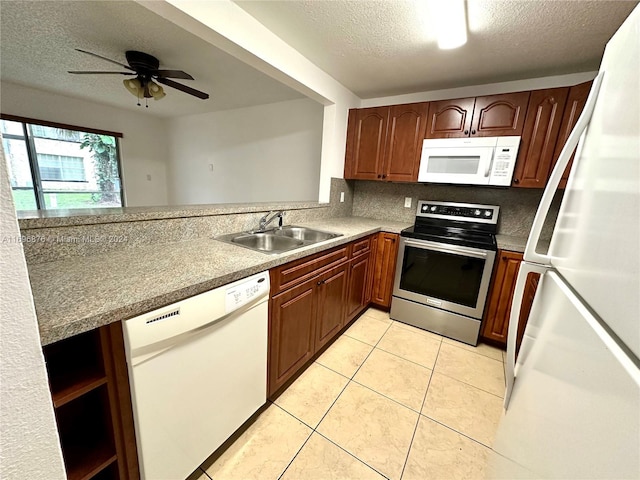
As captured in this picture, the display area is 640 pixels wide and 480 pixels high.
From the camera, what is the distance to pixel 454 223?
2.59 m

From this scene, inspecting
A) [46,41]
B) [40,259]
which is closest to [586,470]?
[40,259]

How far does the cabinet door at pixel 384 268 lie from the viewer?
2.52m

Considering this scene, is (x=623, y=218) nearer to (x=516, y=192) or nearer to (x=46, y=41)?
(x=516, y=192)

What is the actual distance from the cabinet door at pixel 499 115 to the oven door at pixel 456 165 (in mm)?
163

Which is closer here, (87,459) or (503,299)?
(87,459)

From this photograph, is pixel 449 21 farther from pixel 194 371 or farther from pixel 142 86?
pixel 142 86

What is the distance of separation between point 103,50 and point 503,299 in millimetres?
4222

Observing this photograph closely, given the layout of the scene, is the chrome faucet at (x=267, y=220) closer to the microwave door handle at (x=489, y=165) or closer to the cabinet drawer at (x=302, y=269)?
the cabinet drawer at (x=302, y=269)

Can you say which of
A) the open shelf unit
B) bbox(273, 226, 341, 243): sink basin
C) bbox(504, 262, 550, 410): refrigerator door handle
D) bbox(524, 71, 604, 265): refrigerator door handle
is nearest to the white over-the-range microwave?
bbox(273, 226, 341, 243): sink basin

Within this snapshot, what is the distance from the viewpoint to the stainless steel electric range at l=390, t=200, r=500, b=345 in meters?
2.14

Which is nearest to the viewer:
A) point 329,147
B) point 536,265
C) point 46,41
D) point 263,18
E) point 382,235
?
point 536,265

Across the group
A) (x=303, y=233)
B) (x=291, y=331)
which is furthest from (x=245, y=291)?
(x=303, y=233)

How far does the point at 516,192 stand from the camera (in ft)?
7.98

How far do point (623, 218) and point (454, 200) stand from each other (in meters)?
2.42
